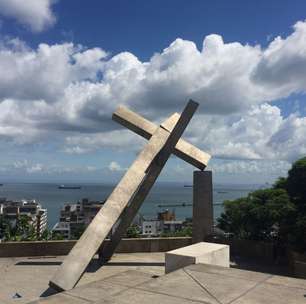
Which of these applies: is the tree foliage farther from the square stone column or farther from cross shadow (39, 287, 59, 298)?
cross shadow (39, 287, 59, 298)

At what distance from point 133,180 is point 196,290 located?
777cm

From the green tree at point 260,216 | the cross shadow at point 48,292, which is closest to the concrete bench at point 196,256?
the cross shadow at point 48,292

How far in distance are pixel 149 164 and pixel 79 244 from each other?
13.2 feet

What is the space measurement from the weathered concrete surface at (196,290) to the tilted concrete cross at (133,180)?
423cm

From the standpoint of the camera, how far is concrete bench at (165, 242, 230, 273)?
9.00 metres

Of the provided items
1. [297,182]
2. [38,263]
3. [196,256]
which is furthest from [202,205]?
[196,256]

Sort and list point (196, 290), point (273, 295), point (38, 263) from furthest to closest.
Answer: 1. point (38, 263)
2. point (196, 290)
3. point (273, 295)

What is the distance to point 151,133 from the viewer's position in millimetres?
16688

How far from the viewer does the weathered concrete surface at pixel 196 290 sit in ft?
20.5

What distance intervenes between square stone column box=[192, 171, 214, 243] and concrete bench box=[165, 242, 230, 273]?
710cm

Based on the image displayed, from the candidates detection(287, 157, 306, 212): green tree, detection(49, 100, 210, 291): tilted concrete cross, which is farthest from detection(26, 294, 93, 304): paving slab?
detection(287, 157, 306, 212): green tree

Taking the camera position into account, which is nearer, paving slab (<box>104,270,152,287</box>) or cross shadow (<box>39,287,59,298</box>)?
paving slab (<box>104,270,152,287</box>)

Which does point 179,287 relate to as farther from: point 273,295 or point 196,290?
point 273,295

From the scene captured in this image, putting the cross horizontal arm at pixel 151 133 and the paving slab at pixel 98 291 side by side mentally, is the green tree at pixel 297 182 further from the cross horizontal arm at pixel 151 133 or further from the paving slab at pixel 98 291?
the paving slab at pixel 98 291
